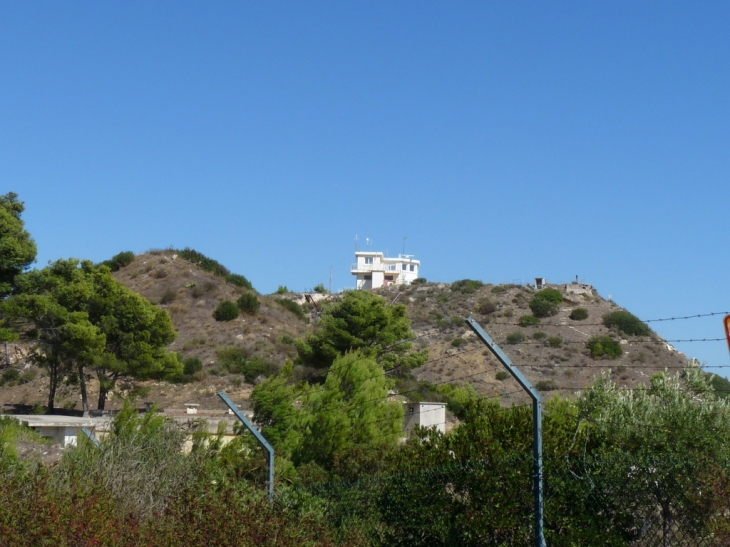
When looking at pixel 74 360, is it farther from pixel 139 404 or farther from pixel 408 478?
pixel 408 478

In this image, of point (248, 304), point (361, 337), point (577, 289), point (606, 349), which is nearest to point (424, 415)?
point (361, 337)

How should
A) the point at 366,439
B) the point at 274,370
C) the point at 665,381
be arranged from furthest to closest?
1. the point at 274,370
2. the point at 366,439
3. the point at 665,381

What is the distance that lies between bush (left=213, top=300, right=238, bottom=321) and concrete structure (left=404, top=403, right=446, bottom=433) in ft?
96.7

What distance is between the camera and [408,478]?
858 centimetres

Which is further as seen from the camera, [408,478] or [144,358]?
[144,358]

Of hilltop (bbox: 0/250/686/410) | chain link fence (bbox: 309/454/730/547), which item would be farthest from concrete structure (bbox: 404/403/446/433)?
chain link fence (bbox: 309/454/730/547)

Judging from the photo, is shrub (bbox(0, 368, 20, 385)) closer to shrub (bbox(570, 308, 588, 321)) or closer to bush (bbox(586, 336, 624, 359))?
bush (bbox(586, 336, 624, 359))

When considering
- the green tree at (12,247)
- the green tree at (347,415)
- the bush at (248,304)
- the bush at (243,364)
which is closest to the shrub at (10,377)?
the bush at (243,364)

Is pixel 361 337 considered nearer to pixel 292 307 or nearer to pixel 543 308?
pixel 292 307

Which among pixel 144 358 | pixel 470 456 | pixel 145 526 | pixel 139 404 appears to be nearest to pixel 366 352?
pixel 144 358

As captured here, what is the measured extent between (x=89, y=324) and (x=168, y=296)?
75.8 ft

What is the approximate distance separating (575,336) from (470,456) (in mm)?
44129

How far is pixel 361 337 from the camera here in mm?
36594

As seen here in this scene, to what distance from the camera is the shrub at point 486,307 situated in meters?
61.1
